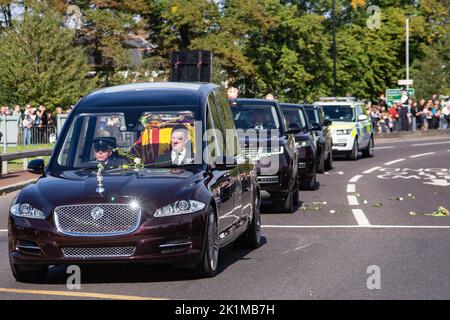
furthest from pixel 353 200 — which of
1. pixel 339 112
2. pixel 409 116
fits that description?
pixel 409 116

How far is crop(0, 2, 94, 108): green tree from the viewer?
48906mm

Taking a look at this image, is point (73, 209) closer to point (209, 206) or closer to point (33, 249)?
point (33, 249)

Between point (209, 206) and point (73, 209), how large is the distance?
46.0 inches

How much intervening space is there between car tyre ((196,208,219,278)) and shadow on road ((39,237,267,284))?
0.38 feet

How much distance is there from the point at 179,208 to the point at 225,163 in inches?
50.6

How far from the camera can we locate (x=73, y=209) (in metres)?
9.62

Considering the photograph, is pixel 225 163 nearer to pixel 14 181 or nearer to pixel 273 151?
pixel 273 151

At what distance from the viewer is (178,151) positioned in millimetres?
10828

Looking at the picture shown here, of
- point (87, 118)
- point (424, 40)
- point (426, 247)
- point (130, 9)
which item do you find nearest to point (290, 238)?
point (426, 247)

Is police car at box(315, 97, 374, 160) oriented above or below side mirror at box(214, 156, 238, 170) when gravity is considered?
below

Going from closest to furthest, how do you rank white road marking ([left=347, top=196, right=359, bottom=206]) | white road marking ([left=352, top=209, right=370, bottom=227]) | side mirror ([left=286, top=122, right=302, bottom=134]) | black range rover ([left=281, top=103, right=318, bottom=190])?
white road marking ([left=352, top=209, right=370, bottom=227]) → side mirror ([left=286, top=122, right=302, bottom=134]) → white road marking ([left=347, top=196, right=359, bottom=206]) → black range rover ([left=281, top=103, right=318, bottom=190])

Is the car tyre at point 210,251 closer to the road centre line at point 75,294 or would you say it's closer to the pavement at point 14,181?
the road centre line at point 75,294

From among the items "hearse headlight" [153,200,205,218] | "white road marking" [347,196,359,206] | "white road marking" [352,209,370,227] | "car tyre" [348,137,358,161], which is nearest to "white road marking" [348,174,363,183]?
"white road marking" [347,196,359,206]

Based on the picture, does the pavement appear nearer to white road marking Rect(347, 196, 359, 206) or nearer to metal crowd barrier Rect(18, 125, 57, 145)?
white road marking Rect(347, 196, 359, 206)
